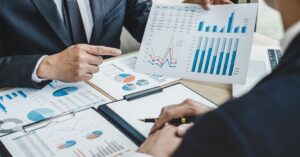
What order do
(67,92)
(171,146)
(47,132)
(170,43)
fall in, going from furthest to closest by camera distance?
(170,43) < (67,92) < (47,132) < (171,146)

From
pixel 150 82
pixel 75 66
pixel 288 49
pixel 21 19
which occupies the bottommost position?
pixel 150 82

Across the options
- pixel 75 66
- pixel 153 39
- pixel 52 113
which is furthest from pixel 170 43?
pixel 52 113

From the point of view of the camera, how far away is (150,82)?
3.90 feet

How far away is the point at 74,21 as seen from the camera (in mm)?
1400

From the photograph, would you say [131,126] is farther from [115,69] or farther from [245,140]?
[245,140]

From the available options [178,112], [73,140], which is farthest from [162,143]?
[73,140]

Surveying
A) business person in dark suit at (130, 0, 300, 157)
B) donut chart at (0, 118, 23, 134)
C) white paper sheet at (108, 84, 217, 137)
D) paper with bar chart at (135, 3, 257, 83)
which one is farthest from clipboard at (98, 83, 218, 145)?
business person in dark suit at (130, 0, 300, 157)

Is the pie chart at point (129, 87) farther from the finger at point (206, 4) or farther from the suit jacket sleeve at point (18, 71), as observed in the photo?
the finger at point (206, 4)

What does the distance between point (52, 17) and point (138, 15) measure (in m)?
0.37

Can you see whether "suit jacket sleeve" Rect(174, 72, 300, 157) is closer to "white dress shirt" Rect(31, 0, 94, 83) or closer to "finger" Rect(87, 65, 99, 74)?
"finger" Rect(87, 65, 99, 74)

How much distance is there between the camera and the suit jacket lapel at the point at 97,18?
1.44 meters

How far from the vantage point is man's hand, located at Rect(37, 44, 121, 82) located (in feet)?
3.80

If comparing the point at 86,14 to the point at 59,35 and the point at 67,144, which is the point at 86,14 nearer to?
the point at 59,35

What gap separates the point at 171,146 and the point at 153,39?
0.55 meters
